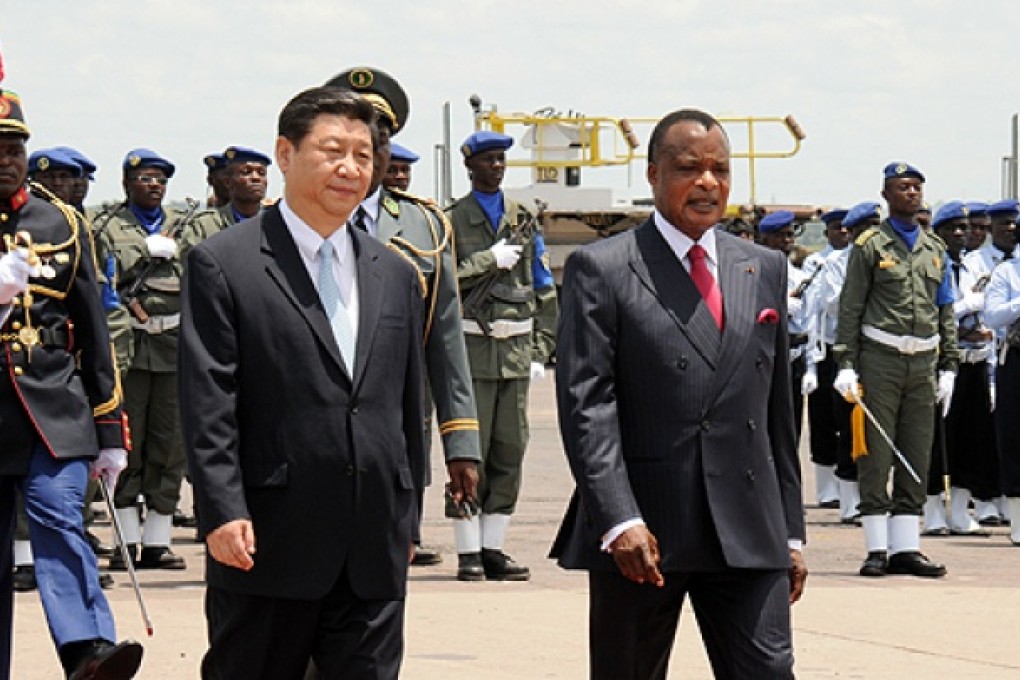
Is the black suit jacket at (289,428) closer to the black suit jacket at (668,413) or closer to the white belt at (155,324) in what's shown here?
the black suit jacket at (668,413)

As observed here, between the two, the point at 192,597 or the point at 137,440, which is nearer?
the point at 192,597

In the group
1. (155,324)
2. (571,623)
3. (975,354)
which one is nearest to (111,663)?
(571,623)

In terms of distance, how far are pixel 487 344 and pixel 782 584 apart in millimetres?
6193

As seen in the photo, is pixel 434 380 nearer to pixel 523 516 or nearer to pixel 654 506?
pixel 654 506

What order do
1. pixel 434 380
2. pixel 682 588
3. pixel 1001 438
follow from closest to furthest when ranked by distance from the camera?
pixel 682 588 → pixel 434 380 → pixel 1001 438

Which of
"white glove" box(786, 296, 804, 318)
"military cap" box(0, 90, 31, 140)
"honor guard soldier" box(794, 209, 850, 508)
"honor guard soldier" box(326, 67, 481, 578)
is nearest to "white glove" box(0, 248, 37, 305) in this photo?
"military cap" box(0, 90, 31, 140)

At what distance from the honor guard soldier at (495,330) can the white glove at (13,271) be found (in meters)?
4.51

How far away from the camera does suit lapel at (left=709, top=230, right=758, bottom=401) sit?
6352 millimetres

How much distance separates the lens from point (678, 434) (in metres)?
6.31

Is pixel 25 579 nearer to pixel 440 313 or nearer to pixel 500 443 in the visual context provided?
pixel 500 443

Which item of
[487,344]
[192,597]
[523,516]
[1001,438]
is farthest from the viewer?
[523,516]

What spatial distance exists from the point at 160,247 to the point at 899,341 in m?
4.07

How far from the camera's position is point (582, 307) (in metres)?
6.39

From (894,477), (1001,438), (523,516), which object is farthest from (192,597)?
(1001,438)
